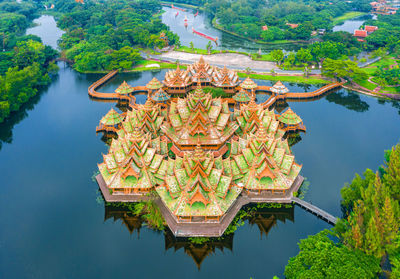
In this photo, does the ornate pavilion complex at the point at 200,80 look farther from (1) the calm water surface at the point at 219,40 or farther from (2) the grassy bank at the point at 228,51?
(1) the calm water surface at the point at 219,40

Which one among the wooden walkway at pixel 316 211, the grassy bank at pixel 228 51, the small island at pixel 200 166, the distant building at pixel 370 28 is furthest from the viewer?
the distant building at pixel 370 28

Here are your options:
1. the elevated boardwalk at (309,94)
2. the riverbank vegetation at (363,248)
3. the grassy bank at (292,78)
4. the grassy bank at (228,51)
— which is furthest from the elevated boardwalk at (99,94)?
the riverbank vegetation at (363,248)

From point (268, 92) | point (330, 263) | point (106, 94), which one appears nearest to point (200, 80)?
point (268, 92)

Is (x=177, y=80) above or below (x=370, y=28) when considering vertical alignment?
below

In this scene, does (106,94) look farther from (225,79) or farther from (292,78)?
(292,78)

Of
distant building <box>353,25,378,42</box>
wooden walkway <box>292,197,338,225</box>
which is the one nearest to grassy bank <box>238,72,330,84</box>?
distant building <box>353,25,378,42</box>

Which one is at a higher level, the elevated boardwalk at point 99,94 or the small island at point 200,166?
the small island at point 200,166

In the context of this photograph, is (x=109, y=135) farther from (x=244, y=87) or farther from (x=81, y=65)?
(x=81, y=65)
